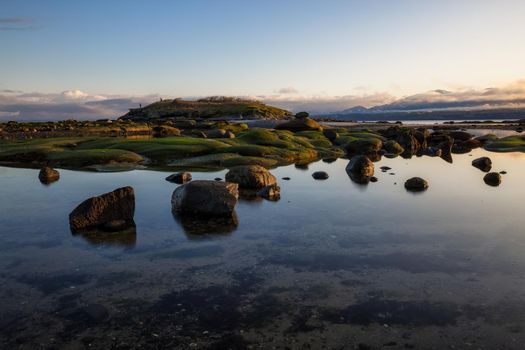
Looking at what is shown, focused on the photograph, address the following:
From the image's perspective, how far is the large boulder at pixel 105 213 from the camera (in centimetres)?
1386

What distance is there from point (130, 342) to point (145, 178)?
18366mm

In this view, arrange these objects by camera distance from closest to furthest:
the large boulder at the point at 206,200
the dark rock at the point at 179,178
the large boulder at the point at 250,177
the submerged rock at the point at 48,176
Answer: the large boulder at the point at 206,200, the large boulder at the point at 250,177, the dark rock at the point at 179,178, the submerged rock at the point at 48,176

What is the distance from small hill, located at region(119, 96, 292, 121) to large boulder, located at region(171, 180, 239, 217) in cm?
11599

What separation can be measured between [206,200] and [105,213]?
3338mm

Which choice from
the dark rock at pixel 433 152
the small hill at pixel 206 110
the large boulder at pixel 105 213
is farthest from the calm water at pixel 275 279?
the small hill at pixel 206 110

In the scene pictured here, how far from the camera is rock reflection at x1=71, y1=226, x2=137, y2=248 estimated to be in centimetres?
1245

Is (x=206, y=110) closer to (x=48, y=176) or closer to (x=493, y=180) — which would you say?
(x=48, y=176)

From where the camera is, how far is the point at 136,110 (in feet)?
552

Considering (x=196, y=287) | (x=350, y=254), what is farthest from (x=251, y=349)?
(x=350, y=254)

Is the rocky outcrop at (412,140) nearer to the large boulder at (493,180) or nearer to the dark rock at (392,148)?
the dark rock at (392,148)

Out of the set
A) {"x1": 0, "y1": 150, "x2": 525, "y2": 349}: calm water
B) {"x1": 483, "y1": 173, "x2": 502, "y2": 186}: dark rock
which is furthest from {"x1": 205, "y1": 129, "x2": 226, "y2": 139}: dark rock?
{"x1": 0, "y1": 150, "x2": 525, "y2": 349}: calm water

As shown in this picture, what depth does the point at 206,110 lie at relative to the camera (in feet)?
490

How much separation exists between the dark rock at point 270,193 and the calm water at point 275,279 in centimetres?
175

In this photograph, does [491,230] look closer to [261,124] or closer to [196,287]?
[196,287]
